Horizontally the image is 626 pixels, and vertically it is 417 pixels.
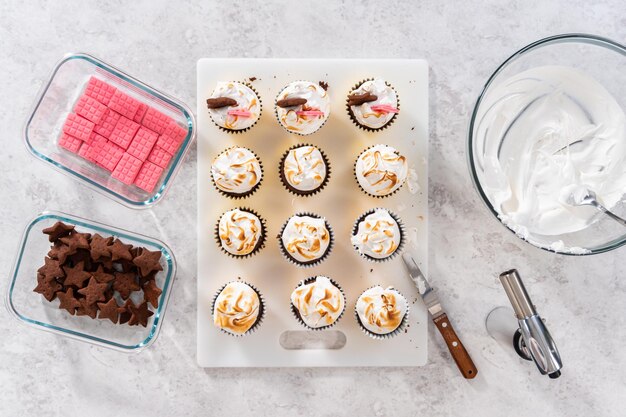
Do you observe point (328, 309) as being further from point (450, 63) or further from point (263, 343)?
point (450, 63)

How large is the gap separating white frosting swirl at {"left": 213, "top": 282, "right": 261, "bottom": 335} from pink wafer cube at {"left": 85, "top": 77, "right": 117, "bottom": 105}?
79cm

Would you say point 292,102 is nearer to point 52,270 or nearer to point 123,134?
point 123,134

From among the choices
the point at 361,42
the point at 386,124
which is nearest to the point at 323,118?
the point at 386,124

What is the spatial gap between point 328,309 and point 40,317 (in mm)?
1050

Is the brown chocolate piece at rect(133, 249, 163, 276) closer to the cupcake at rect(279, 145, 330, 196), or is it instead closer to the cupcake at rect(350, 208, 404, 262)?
the cupcake at rect(279, 145, 330, 196)

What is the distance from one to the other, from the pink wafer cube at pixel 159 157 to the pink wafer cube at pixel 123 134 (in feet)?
0.30

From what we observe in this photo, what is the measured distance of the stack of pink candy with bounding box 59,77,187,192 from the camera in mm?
1876

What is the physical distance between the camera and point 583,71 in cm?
173

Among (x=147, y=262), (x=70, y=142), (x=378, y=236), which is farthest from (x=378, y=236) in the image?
(x=70, y=142)

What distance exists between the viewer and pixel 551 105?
176 centimetres

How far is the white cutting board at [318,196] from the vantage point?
1903 mm

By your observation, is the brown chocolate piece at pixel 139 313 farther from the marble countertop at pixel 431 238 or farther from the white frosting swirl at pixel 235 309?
the white frosting swirl at pixel 235 309

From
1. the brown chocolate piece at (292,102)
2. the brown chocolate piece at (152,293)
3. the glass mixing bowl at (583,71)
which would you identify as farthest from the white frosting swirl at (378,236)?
the brown chocolate piece at (152,293)

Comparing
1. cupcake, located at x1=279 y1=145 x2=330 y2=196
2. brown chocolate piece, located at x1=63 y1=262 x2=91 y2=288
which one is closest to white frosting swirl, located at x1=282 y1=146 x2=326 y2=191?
→ cupcake, located at x1=279 y1=145 x2=330 y2=196
